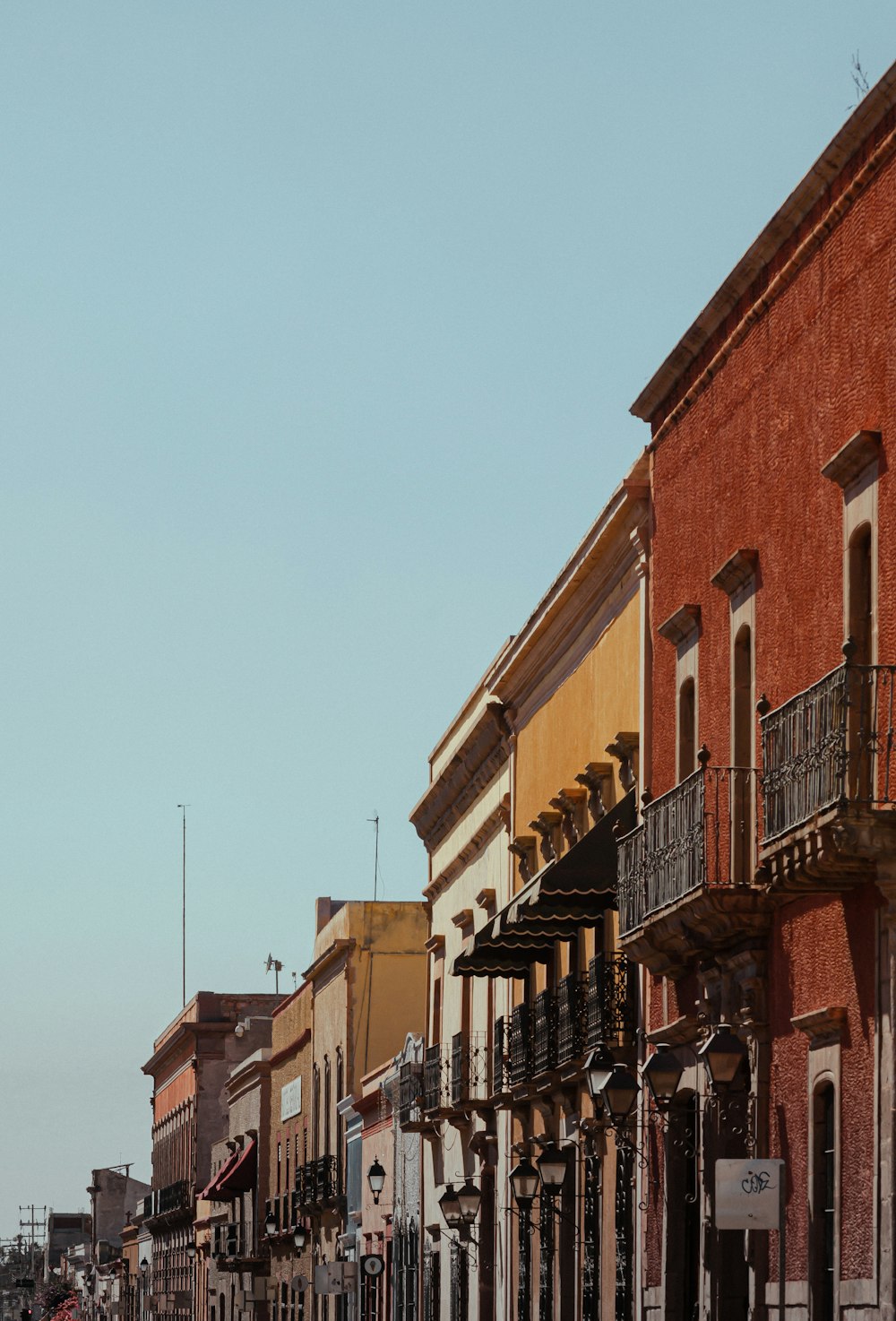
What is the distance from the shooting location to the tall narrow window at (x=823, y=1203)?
16.0m

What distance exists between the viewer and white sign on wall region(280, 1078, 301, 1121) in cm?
5394

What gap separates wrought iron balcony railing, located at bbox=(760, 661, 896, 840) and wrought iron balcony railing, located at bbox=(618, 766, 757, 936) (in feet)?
8.15

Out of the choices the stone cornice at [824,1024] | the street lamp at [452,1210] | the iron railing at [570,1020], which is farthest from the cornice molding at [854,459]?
the street lamp at [452,1210]

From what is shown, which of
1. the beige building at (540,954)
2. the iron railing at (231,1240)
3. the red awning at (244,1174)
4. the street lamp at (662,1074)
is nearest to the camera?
the street lamp at (662,1074)

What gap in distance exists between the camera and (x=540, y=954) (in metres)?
27.6

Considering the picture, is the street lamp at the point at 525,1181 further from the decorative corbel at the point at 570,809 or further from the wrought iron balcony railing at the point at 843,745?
the wrought iron balcony railing at the point at 843,745

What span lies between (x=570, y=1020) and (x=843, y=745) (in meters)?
11.2

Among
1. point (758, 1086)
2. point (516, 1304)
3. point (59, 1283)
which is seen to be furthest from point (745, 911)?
point (59, 1283)

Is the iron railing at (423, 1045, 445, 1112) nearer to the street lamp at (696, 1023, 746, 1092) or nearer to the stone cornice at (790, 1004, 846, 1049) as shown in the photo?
the street lamp at (696, 1023, 746, 1092)

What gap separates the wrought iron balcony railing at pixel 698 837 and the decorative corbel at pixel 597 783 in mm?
4742

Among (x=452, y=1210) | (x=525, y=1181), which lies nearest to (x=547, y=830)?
(x=525, y=1181)

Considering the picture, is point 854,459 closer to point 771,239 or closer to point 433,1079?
point 771,239

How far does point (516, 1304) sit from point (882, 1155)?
1477 centimetres

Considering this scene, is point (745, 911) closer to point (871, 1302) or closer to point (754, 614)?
point (754, 614)
